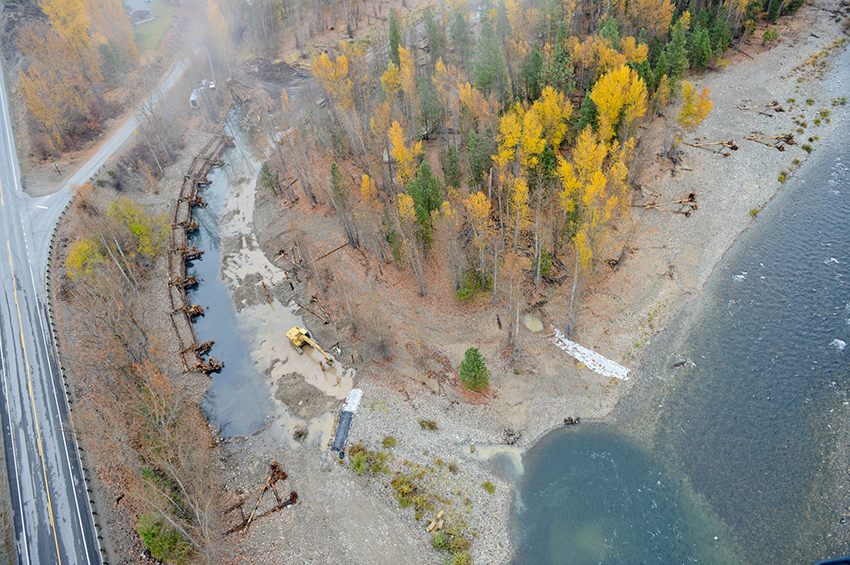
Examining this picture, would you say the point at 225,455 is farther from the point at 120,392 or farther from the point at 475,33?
the point at 475,33

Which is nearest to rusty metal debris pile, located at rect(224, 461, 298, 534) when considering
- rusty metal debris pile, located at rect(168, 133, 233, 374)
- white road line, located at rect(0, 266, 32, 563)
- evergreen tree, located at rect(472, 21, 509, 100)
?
white road line, located at rect(0, 266, 32, 563)

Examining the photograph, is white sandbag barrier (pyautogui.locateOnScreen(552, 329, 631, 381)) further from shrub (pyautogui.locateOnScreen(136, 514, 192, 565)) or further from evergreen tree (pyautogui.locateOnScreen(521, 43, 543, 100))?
evergreen tree (pyautogui.locateOnScreen(521, 43, 543, 100))

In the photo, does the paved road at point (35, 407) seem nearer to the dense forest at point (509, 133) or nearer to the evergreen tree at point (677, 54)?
the dense forest at point (509, 133)

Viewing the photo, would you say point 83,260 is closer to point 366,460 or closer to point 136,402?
point 136,402

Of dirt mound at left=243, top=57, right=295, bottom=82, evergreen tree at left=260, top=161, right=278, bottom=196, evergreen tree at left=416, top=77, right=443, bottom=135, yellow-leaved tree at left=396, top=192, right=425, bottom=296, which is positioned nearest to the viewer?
yellow-leaved tree at left=396, top=192, right=425, bottom=296

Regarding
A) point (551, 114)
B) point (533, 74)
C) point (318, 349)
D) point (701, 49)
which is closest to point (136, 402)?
point (318, 349)

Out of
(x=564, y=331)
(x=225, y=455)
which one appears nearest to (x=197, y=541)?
(x=225, y=455)

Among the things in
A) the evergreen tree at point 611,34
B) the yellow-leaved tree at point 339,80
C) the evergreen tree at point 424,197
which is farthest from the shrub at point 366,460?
the evergreen tree at point 611,34
